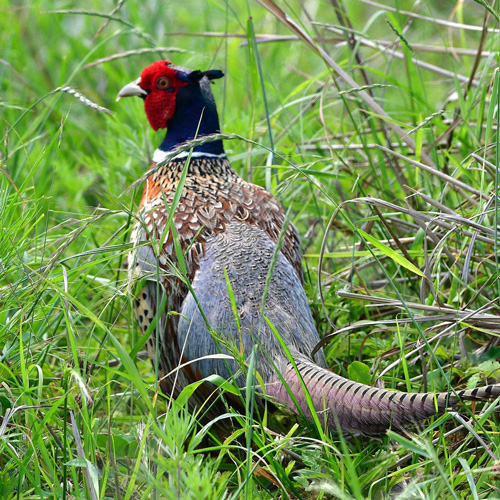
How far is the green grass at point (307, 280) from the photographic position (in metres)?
1.88

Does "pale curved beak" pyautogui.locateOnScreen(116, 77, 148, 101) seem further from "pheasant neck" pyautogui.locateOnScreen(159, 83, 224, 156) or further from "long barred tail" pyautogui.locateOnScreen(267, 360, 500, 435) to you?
"long barred tail" pyautogui.locateOnScreen(267, 360, 500, 435)

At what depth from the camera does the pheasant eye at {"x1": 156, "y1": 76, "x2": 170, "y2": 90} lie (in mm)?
3100

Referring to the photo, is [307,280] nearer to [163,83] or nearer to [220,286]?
[220,286]

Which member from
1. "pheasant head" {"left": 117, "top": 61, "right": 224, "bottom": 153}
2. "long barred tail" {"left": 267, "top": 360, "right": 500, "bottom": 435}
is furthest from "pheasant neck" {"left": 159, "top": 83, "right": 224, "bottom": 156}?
"long barred tail" {"left": 267, "top": 360, "right": 500, "bottom": 435}

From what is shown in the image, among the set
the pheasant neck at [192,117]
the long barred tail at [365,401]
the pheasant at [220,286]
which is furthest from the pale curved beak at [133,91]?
the long barred tail at [365,401]

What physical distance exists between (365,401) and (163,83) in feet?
5.98

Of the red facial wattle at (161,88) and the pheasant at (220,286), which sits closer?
the pheasant at (220,286)

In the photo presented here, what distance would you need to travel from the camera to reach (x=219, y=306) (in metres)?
2.36

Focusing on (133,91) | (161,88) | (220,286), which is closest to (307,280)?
(220,286)

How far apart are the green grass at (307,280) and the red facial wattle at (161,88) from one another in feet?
0.68

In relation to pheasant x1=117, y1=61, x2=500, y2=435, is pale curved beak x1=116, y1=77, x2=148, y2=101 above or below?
above

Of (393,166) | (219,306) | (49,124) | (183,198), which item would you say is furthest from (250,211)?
(49,124)

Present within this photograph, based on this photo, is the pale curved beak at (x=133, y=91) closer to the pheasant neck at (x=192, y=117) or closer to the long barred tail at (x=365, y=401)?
the pheasant neck at (x=192, y=117)

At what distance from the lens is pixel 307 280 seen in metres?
2.97
